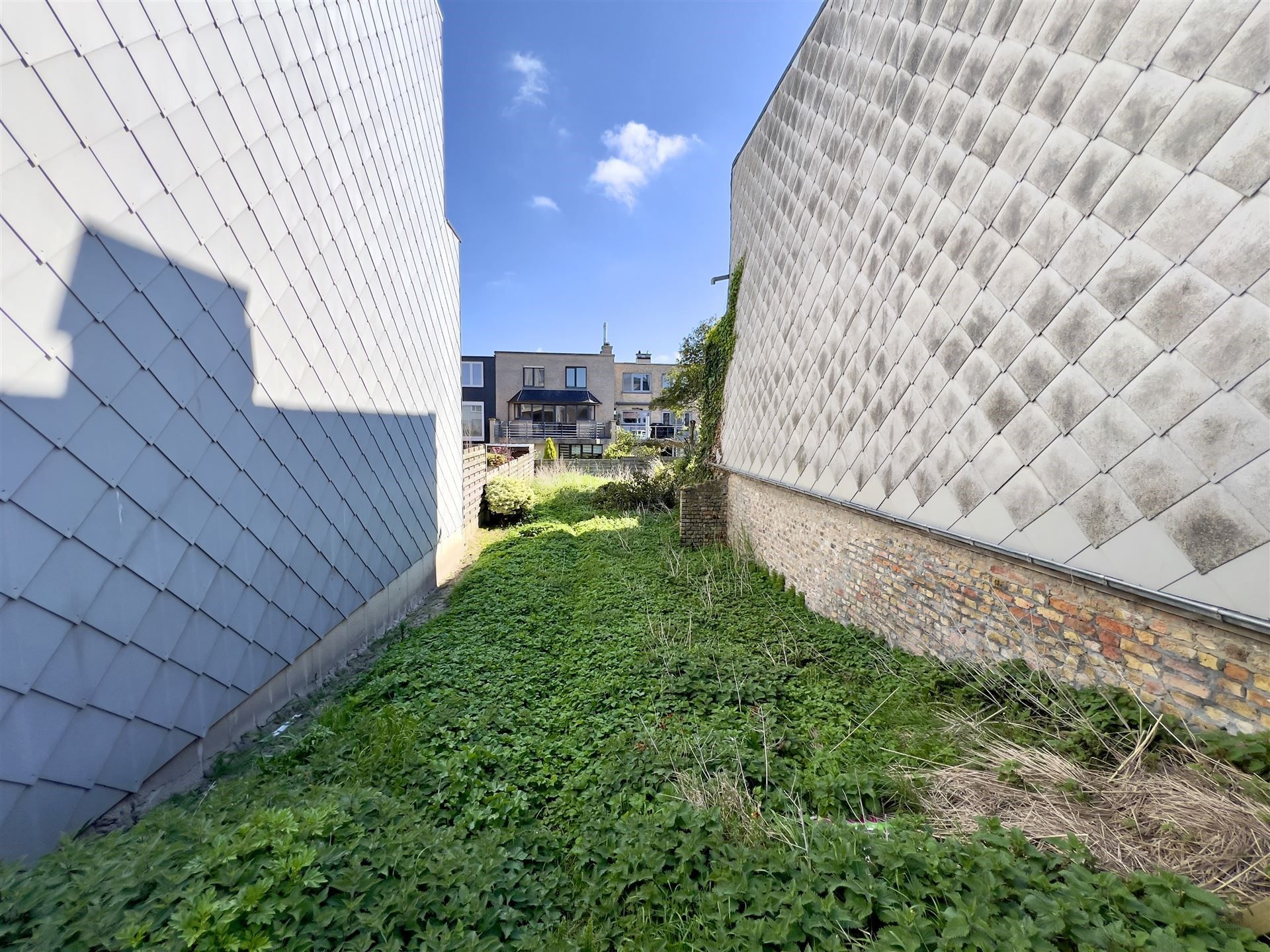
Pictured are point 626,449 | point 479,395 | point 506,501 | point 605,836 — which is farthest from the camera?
point 479,395

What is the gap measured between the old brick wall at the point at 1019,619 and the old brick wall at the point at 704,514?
3.17 metres

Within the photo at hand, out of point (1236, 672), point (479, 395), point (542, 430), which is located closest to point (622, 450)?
point (542, 430)

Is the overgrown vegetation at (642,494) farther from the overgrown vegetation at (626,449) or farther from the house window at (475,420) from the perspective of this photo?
the house window at (475,420)

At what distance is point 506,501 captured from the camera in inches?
417

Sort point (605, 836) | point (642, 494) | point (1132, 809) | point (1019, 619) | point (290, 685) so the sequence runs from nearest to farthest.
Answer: point (1132, 809) < point (605, 836) < point (1019, 619) < point (290, 685) < point (642, 494)

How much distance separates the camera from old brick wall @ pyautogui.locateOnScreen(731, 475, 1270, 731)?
6.77 feet

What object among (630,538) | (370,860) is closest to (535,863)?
(370,860)

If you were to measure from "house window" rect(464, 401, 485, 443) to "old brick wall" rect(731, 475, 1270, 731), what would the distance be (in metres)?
23.1

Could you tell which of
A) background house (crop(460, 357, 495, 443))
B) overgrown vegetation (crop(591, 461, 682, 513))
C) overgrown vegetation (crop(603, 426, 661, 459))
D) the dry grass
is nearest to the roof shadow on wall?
the dry grass

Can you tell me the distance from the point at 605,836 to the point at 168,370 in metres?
3.28

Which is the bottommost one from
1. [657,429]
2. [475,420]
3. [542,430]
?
[542,430]

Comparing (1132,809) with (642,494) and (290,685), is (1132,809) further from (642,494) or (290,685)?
(642,494)

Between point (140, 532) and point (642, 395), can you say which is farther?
point (642, 395)

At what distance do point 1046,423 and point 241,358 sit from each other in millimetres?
4866
